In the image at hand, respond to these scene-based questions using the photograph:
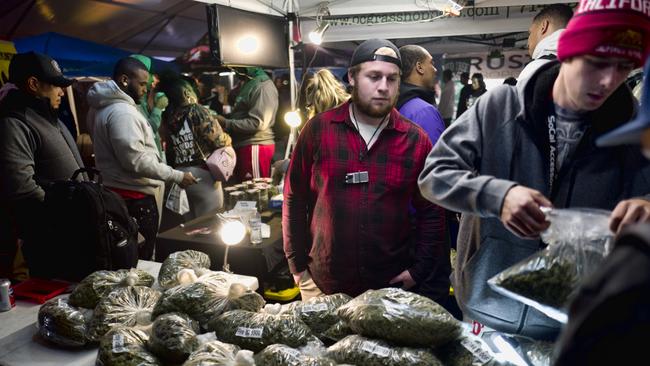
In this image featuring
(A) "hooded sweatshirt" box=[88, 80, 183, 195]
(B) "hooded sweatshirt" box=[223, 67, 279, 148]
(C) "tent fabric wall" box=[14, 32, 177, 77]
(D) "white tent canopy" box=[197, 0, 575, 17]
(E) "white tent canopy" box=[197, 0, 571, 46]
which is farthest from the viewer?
(C) "tent fabric wall" box=[14, 32, 177, 77]

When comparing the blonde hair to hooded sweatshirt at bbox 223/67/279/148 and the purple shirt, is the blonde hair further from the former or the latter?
hooded sweatshirt at bbox 223/67/279/148

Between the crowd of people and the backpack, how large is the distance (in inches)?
4.4

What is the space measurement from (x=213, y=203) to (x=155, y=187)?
62 centimetres

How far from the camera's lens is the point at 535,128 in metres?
1.30

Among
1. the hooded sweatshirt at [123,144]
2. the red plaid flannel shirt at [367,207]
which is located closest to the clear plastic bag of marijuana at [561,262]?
the red plaid flannel shirt at [367,207]

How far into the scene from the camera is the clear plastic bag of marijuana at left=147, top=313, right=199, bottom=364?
127 cm

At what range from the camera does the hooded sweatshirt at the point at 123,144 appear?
3.11 metres

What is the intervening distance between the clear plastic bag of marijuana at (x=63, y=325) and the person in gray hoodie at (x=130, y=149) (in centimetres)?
169

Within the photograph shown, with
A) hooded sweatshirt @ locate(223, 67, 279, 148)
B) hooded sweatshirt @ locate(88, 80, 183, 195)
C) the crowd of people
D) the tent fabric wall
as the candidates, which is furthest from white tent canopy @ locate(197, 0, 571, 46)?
the tent fabric wall

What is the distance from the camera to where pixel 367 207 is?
2020 millimetres

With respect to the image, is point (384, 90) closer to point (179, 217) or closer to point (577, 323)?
point (577, 323)

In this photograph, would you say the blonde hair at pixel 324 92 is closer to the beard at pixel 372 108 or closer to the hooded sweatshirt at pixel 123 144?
the beard at pixel 372 108

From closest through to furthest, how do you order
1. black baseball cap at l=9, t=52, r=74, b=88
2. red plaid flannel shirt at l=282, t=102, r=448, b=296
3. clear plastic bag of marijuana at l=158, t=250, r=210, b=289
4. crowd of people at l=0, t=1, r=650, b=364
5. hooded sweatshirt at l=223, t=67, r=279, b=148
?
crowd of people at l=0, t=1, r=650, b=364, clear plastic bag of marijuana at l=158, t=250, r=210, b=289, red plaid flannel shirt at l=282, t=102, r=448, b=296, black baseball cap at l=9, t=52, r=74, b=88, hooded sweatshirt at l=223, t=67, r=279, b=148

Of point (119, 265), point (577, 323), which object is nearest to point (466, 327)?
point (577, 323)
